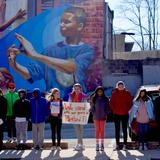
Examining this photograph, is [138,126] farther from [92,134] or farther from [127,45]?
[127,45]

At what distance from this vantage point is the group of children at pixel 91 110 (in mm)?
14711

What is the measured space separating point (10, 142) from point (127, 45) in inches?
1702

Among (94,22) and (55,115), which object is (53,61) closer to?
(94,22)

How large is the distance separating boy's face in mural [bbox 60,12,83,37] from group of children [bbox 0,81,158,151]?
15127mm

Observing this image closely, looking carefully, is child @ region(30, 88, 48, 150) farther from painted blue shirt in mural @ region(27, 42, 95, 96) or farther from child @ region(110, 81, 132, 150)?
painted blue shirt in mural @ region(27, 42, 95, 96)

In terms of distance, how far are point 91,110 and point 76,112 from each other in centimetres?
56

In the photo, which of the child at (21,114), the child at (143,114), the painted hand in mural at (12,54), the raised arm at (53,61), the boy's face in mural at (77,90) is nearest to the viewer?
the child at (143,114)

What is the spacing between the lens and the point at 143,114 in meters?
14.7

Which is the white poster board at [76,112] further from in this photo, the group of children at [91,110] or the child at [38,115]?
the child at [38,115]

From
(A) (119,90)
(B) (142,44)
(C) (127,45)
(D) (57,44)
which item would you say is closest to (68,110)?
(A) (119,90)

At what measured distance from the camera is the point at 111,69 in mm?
31531

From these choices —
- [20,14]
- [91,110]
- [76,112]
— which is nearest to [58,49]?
[20,14]

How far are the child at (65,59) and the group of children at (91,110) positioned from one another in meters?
14.9

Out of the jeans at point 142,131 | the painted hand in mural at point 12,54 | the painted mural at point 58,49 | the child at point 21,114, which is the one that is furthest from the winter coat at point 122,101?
the painted hand in mural at point 12,54
